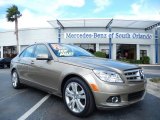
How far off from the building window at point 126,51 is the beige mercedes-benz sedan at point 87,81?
2616 cm

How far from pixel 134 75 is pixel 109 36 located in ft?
79.3

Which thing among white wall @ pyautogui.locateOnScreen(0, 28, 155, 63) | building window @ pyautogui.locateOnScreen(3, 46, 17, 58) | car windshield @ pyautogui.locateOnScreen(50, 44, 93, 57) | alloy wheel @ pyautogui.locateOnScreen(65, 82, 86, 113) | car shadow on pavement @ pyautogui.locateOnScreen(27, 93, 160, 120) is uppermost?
white wall @ pyautogui.locateOnScreen(0, 28, 155, 63)

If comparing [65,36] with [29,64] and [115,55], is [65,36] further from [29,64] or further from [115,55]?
[29,64]

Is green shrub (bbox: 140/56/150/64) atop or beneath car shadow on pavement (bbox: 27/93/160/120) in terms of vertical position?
atop

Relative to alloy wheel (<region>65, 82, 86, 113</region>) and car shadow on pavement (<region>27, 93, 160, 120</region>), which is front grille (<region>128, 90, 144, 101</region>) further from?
alloy wheel (<region>65, 82, 86, 113</region>)

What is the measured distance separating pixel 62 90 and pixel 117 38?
25.6 meters

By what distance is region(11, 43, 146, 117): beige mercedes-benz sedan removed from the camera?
4129mm

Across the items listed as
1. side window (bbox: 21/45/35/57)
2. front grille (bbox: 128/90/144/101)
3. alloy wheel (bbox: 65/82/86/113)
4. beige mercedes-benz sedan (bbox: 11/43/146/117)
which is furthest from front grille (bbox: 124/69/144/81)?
side window (bbox: 21/45/35/57)

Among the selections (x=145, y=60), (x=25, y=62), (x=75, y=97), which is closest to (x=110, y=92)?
(x=75, y=97)

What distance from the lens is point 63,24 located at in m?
29.1

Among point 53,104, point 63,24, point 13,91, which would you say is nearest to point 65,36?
point 63,24

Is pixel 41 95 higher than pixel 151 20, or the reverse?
pixel 151 20

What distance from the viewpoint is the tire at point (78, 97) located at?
4.23 metres

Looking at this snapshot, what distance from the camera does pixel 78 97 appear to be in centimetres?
448
